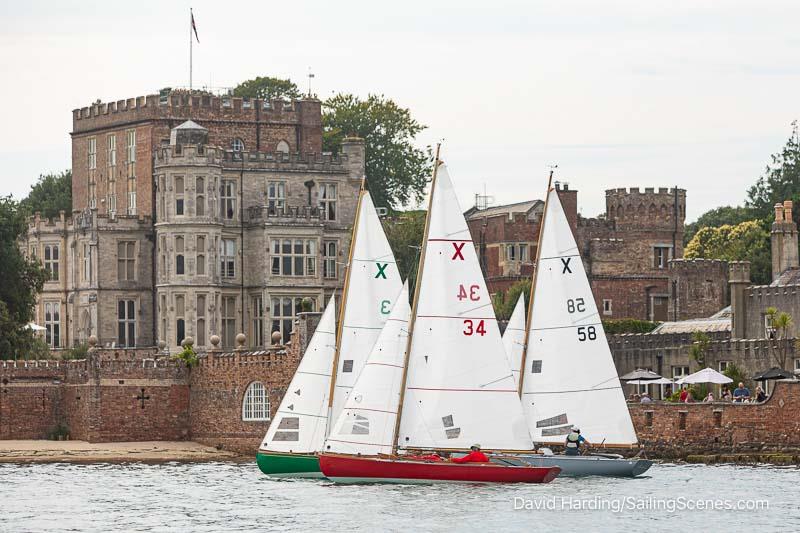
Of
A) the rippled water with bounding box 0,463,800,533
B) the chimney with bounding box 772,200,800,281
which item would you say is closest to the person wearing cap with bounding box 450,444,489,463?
the rippled water with bounding box 0,463,800,533

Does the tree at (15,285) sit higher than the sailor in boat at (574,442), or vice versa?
the tree at (15,285)

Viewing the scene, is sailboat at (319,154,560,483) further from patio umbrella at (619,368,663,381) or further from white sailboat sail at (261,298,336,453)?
patio umbrella at (619,368,663,381)

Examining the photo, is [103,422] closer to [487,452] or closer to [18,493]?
[18,493]

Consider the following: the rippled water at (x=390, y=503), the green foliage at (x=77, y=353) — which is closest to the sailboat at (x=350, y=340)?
the rippled water at (x=390, y=503)

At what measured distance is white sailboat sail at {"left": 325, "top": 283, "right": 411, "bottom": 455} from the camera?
8031cm

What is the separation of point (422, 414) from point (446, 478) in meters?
2.58

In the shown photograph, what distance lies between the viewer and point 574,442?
83625mm

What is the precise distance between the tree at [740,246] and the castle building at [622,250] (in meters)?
4.71

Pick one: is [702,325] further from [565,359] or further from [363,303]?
[363,303]

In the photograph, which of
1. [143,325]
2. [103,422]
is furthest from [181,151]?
[103,422]

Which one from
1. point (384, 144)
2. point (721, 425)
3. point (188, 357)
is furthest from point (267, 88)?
point (721, 425)

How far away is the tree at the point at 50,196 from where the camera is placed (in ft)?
494

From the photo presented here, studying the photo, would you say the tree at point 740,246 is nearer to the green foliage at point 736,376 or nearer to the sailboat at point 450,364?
the green foliage at point 736,376

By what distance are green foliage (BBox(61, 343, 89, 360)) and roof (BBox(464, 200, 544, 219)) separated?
2912 centimetres
